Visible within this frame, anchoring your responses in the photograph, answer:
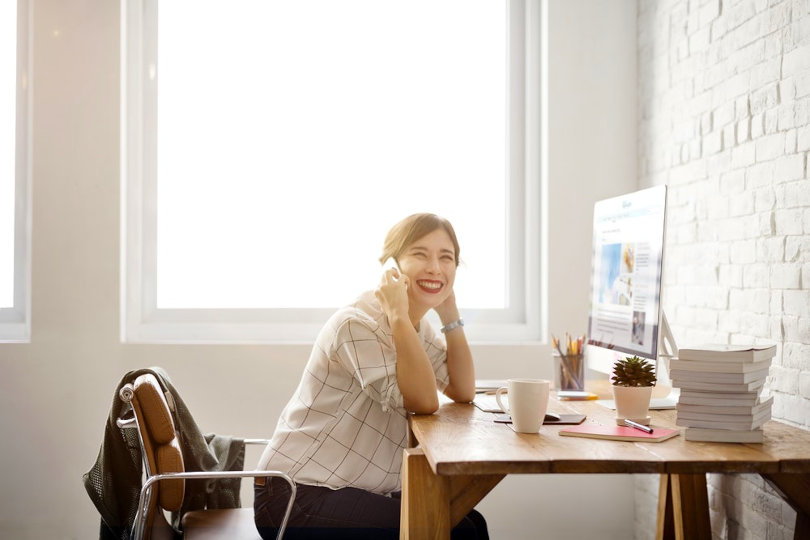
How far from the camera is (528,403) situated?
1.76 metres

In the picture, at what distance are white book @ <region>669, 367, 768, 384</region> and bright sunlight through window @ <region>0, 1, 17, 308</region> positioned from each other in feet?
8.89

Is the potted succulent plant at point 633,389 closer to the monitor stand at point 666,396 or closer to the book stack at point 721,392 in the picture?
the monitor stand at point 666,396

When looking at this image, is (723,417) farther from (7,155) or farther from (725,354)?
(7,155)

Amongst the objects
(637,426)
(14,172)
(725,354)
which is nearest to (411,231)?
(637,426)

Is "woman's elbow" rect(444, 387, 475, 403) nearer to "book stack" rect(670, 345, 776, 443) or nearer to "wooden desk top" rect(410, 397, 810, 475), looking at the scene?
"wooden desk top" rect(410, 397, 810, 475)

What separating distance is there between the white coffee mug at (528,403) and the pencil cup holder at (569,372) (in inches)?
32.3

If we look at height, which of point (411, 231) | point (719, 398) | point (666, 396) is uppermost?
point (411, 231)

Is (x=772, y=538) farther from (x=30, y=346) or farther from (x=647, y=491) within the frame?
(x=30, y=346)

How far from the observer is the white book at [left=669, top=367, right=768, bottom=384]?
1.65m

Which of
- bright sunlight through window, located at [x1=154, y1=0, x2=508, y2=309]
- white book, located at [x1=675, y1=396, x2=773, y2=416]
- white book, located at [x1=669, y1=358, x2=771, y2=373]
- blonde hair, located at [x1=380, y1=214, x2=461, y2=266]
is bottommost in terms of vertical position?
white book, located at [x1=675, y1=396, x2=773, y2=416]

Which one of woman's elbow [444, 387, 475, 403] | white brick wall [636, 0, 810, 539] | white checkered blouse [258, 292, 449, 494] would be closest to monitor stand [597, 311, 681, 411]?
white brick wall [636, 0, 810, 539]

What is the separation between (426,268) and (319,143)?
134cm

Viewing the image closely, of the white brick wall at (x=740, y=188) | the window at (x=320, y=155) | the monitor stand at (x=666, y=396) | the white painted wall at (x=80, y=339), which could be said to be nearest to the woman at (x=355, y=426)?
the monitor stand at (x=666, y=396)

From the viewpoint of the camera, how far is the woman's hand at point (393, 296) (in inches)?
81.0
